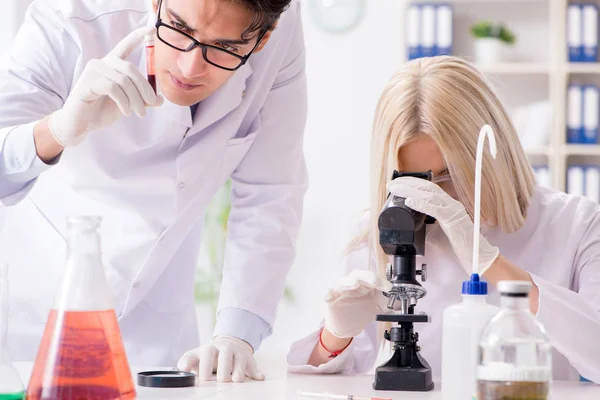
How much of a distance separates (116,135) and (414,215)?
2.52 ft

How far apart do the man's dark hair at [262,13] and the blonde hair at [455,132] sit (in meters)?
0.38

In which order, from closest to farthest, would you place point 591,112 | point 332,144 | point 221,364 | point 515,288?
point 515,288 → point 221,364 → point 591,112 → point 332,144

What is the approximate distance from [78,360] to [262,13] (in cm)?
84

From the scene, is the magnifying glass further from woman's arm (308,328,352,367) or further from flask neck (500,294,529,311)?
flask neck (500,294,529,311)

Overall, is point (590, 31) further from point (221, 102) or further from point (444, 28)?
point (221, 102)

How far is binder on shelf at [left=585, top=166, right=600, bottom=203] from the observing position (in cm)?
402

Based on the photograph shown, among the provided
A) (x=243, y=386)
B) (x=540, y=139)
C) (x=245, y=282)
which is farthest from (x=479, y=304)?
(x=540, y=139)

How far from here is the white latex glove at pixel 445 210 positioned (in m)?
1.49

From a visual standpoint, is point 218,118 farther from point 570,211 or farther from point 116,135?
point 570,211

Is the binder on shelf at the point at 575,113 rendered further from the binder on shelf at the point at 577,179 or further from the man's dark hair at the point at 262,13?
the man's dark hair at the point at 262,13

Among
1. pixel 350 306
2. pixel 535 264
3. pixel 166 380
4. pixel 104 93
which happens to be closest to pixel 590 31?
pixel 535 264

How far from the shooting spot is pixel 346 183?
184 inches

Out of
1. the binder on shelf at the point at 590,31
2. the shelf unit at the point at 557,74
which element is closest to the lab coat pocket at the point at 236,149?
the shelf unit at the point at 557,74

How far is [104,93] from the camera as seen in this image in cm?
148
